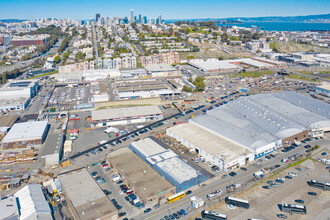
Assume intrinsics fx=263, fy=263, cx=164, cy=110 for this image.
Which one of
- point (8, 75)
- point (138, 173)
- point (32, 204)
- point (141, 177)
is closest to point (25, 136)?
point (32, 204)

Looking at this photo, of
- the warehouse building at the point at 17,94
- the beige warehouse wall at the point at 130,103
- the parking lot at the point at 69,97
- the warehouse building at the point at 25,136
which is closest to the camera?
the warehouse building at the point at 25,136

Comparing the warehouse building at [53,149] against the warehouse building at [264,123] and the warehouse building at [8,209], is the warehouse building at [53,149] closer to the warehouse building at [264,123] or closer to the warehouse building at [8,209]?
the warehouse building at [8,209]

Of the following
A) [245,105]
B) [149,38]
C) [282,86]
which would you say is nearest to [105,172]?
[245,105]

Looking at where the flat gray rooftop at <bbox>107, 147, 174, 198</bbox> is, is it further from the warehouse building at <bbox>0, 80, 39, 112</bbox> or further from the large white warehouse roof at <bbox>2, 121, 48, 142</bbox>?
the warehouse building at <bbox>0, 80, 39, 112</bbox>

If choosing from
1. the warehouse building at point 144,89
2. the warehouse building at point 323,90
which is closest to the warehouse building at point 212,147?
the warehouse building at point 144,89

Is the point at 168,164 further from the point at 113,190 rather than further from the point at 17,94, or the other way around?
the point at 17,94

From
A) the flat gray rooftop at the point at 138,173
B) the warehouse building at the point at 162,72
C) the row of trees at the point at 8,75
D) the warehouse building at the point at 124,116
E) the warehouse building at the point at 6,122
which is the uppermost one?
the warehouse building at the point at 162,72

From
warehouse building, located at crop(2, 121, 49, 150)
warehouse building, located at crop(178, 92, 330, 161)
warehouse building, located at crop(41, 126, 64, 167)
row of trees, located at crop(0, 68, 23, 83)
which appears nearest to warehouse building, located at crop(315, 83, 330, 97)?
warehouse building, located at crop(178, 92, 330, 161)
